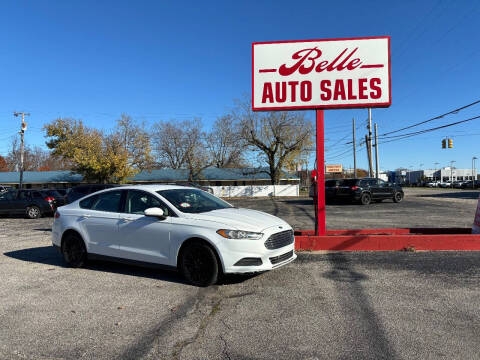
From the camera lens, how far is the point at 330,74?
8219 mm

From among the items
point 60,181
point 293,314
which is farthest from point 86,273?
point 60,181

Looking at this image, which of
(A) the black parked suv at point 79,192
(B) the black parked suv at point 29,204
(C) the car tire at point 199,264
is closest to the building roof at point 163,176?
(B) the black parked suv at point 29,204

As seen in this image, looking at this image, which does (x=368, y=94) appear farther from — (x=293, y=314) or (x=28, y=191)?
(x=28, y=191)

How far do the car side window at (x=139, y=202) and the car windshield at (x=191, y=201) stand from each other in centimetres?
16

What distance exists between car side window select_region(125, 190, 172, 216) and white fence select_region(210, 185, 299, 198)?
34622 mm

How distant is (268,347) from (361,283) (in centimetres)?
245

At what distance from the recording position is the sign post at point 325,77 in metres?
8.17

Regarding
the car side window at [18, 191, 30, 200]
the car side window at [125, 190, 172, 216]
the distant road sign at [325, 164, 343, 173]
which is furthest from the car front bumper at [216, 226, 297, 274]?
the distant road sign at [325, 164, 343, 173]

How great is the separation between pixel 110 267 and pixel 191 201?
6.82 ft

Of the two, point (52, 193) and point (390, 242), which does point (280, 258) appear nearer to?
point (390, 242)

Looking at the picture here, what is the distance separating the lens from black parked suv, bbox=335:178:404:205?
69.5 feet

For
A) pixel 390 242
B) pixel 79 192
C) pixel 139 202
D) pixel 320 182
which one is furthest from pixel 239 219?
pixel 79 192

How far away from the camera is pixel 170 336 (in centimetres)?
358

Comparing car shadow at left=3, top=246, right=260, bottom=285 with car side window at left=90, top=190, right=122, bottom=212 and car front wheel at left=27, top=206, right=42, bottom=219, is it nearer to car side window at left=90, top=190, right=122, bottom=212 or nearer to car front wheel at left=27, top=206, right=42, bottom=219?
car side window at left=90, top=190, right=122, bottom=212
